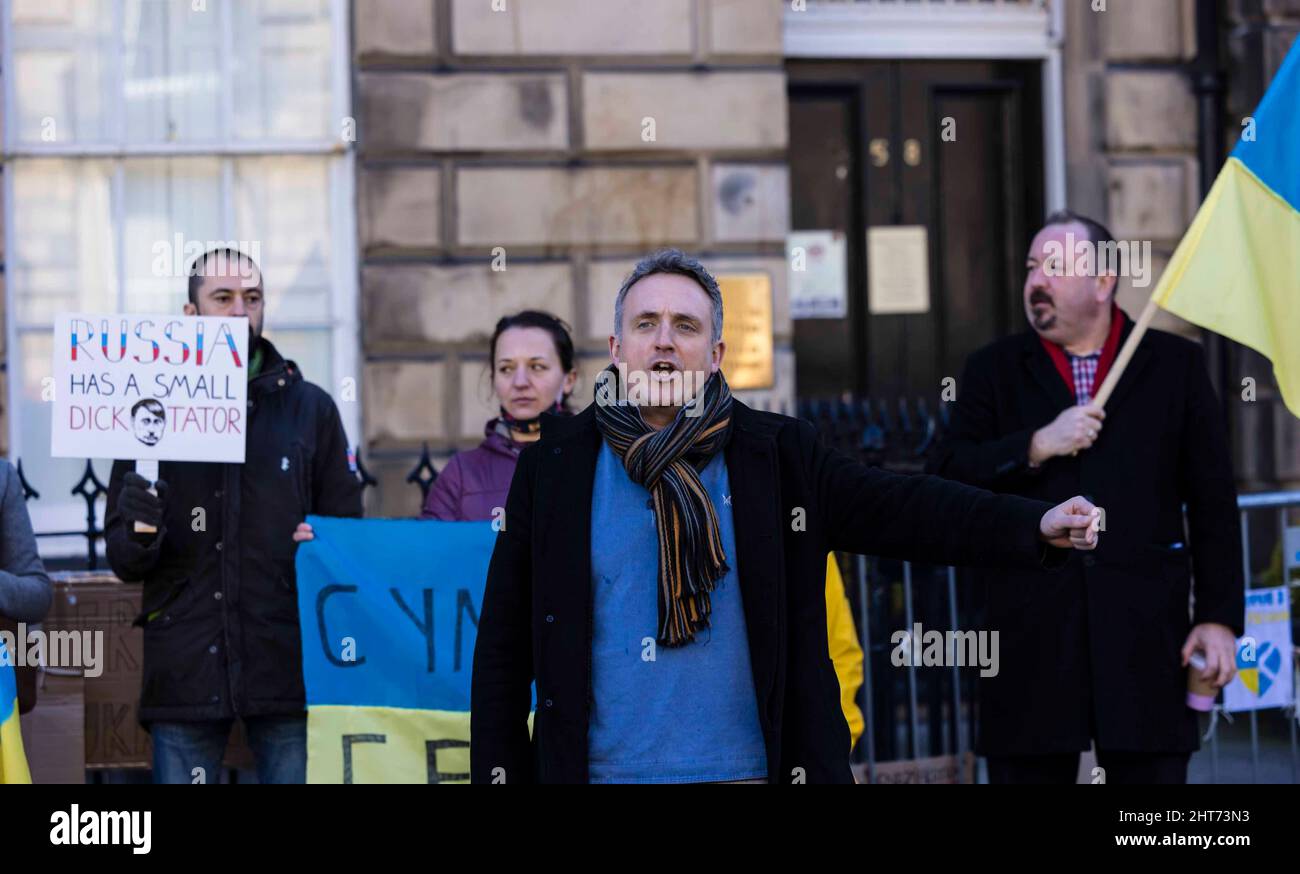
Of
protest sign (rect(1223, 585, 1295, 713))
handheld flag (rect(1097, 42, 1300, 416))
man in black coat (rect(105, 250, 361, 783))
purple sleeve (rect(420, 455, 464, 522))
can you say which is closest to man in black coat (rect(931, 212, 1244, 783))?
handheld flag (rect(1097, 42, 1300, 416))

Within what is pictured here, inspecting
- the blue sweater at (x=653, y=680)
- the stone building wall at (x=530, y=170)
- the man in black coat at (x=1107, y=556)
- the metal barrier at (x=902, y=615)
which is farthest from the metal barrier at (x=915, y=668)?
the blue sweater at (x=653, y=680)

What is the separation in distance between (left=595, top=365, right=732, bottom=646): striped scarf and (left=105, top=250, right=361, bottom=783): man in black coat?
2.09 metres

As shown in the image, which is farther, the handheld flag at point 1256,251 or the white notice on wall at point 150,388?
the white notice on wall at point 150,388

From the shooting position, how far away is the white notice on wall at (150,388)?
5.15 m

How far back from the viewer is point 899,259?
9.54m

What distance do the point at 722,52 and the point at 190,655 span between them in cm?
494

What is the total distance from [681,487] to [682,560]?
0.54ft

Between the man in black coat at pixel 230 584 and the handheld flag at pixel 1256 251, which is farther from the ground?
the handheld flag at pixel 1256 251

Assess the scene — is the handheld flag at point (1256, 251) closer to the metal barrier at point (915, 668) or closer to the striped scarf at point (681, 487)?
the striped scarf at point (681, 487)

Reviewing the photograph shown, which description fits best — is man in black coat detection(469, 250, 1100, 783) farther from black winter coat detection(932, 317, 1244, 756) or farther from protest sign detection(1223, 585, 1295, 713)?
protest sign detection(1223, 585, 1295, 713)

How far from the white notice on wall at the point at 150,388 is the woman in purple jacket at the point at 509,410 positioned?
718 millimetres

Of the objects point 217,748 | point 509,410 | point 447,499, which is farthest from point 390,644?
point 509,410

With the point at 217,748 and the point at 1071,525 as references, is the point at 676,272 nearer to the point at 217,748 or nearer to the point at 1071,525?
the point at 1071,525
